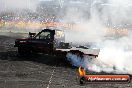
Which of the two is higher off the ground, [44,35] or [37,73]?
[44,35]

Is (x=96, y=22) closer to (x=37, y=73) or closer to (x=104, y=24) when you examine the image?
(x=104, y=24)

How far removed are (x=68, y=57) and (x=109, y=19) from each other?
18.9 metres

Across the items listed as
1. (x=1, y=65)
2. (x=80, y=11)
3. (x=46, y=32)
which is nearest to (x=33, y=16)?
(x=80, y=11)

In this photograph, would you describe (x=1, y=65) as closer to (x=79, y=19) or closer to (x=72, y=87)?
(x=72, y=87)

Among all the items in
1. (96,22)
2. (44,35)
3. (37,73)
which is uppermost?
(96,22)

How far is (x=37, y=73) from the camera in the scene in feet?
42.8

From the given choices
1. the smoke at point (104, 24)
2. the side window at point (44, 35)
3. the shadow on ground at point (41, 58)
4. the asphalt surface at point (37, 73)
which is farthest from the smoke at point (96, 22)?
the side window at point (44, 35)

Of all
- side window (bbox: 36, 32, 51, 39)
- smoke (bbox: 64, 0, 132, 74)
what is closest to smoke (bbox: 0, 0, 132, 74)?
smoke (bbox: 64, 0, 132, 74)

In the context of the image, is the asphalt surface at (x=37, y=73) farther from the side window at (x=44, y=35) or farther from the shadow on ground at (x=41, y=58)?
the side window at (x=44, y=35)

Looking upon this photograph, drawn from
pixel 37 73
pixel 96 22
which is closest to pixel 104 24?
pixel 96 22

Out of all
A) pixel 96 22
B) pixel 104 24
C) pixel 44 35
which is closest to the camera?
pixel 44 35

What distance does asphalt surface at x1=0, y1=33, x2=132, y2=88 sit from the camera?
11078mm

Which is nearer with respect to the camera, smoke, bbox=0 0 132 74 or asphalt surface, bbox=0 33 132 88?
→ asphalt surface, bbox=0 33 132 88

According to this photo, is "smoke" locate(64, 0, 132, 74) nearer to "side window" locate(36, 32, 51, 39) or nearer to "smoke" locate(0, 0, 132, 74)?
"smoke" locate(0, 0, 132, 74)
